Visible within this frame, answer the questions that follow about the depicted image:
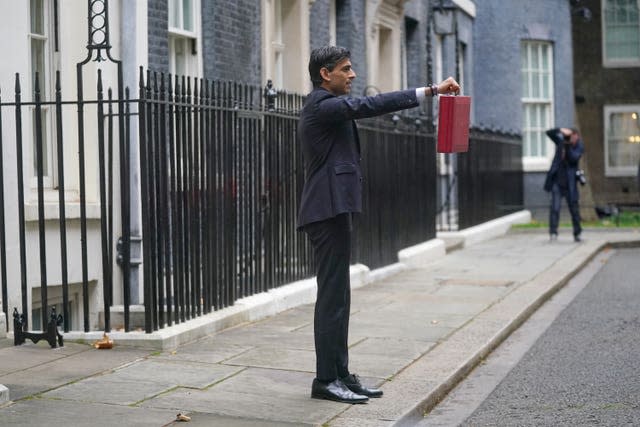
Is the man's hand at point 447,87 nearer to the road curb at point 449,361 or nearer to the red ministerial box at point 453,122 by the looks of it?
the red ministerial box at point 453,122

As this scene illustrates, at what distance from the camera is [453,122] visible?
6.41 meters

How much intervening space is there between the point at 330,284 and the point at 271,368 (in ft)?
3.88

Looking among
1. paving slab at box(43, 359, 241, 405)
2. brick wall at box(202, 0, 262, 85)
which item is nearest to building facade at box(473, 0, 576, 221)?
brick wall at box(202, 0, 262, 85)

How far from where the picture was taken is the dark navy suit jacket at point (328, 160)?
6410 millimetres

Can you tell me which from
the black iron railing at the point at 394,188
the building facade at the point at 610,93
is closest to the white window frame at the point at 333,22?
the black iron railing at the point at 394,188

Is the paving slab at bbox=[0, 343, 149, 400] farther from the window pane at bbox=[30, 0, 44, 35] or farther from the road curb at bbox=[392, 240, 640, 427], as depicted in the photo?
the window pane at bbox=[30, 0, 44, 35]

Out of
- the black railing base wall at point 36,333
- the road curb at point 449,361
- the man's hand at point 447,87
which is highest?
the man's hand at point 447,87

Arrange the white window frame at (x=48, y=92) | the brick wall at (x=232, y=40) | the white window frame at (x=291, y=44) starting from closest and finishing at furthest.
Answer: the white window frame at (x=48, y=92)
the brick wall at (x=232, y=40)
the white window frame at (x=291, y=44)

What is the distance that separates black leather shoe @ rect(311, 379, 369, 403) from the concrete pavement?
0.05 meters

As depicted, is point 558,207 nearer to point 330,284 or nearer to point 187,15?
point 187,15

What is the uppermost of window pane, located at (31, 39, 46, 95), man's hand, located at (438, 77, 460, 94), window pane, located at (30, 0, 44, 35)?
window pane, located at (30, 0, 44, 35)

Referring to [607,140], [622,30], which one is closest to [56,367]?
[607,140]

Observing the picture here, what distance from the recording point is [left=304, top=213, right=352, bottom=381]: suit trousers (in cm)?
653

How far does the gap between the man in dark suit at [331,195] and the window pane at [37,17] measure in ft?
12.2
